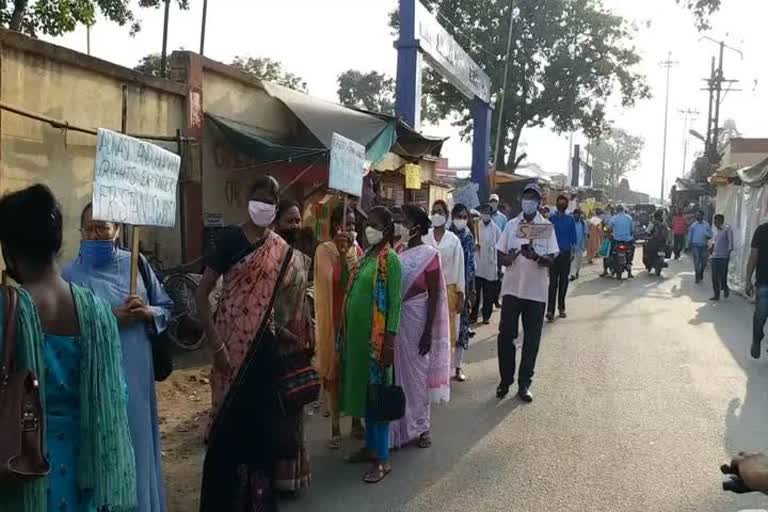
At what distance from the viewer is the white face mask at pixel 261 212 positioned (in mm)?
3799

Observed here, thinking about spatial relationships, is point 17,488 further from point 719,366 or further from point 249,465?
point 719,366

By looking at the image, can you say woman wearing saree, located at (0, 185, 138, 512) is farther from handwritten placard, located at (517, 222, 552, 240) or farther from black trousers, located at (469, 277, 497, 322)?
black trousers, located at (469, 277, 497, 322)

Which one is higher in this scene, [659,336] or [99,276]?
[99,276]

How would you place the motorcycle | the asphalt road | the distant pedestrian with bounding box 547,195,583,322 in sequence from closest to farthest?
the asphalt road < the distant pedestrian with bounding box 547,195,583,322 < the motorcycle

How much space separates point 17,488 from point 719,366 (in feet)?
27.1

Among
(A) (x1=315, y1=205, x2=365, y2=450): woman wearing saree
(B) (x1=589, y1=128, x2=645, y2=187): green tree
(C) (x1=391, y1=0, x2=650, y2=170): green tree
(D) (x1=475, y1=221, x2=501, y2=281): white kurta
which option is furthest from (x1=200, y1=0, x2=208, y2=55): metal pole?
(B) (x1=589, y1=128, x2=645, y2=187): green tree

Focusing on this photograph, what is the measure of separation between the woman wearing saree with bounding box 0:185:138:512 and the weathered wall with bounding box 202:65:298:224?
7054mm

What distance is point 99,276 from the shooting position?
3.06 meters

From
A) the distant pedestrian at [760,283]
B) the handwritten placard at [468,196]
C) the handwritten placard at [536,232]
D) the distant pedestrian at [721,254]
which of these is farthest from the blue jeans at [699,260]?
the handwritten placard at [536,232]

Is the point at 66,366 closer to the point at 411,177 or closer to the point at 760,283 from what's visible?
the point at 760,283

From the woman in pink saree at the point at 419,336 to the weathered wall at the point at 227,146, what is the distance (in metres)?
4.53

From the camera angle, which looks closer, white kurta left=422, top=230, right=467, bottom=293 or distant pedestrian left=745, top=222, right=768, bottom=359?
white kurta left=422, top=230, right=467, bottom=293

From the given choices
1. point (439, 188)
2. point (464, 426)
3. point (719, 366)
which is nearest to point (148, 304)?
point (464, 426)

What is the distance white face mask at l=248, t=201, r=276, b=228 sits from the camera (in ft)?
12.5
